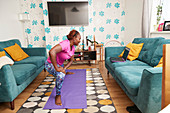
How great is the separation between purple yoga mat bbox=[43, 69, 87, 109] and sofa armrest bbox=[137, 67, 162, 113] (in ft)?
2.76

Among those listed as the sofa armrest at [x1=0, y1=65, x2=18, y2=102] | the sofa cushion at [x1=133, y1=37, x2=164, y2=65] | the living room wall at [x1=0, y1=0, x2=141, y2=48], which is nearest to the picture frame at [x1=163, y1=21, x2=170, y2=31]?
the sofa cushion at [x1=133, y1=37, x2=164, y2=65]

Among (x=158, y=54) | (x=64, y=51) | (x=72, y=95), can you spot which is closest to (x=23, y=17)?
(x=64, y=51)

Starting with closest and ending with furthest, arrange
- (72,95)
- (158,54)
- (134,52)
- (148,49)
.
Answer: (158,54)
(72,95)
(148,49)
(134,52)

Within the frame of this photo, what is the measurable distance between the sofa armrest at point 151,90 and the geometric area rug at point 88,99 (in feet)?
1.76

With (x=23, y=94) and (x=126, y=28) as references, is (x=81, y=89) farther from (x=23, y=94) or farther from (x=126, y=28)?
(x=126, y=28)

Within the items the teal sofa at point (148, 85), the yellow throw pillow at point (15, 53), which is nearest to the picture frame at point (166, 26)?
the teal sofa at point (148, 85)

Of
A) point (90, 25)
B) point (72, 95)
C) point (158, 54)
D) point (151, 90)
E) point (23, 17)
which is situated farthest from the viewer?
point (90, 25)

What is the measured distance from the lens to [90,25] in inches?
171

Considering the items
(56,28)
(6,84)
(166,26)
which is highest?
(56,28)

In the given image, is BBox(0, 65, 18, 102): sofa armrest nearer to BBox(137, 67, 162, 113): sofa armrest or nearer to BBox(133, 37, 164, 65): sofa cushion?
BBox(137, 67, 162, 113): sofa armrest

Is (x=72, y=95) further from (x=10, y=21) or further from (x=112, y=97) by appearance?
(x=10, y=21)

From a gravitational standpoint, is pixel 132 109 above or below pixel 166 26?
below

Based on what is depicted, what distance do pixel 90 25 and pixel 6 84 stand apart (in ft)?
10.6

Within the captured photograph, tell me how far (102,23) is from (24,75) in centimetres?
334
